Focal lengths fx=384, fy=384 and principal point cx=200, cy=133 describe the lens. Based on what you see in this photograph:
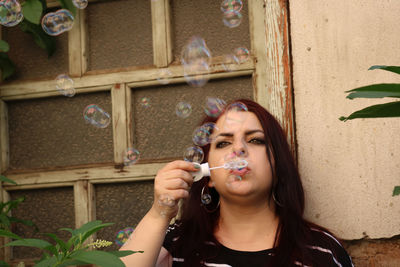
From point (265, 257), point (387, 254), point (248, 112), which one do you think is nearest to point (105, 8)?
point (248, 112)

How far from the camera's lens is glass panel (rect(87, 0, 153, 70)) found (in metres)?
1.92

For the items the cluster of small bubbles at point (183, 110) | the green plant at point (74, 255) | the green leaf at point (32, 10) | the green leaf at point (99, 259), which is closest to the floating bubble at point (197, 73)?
the cluster of small bubbles at point (183, 110)

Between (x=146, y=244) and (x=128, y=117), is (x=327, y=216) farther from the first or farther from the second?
(x=128, y=117)

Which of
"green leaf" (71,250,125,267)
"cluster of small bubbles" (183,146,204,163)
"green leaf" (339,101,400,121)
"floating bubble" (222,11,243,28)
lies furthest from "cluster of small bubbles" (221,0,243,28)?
"green leaf" (71,250,125,267)

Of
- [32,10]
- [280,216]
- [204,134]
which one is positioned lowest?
[280,216]

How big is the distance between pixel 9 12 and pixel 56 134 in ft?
2.20

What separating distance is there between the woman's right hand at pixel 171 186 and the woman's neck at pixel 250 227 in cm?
28

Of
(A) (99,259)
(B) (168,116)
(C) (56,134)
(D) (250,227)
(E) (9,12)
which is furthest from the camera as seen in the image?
(C) (56,134)

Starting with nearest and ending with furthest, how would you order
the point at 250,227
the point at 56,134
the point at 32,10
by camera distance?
the point at 250,227 < the point at 32,10 < the point at 56,134

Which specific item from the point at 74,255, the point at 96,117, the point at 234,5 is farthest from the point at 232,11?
the point at 74,255

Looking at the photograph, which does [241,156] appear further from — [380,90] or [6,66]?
[6,66]

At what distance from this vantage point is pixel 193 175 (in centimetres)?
131

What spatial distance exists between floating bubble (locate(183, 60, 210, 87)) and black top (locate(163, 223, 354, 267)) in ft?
2.39

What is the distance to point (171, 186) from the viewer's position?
4.11 feet
